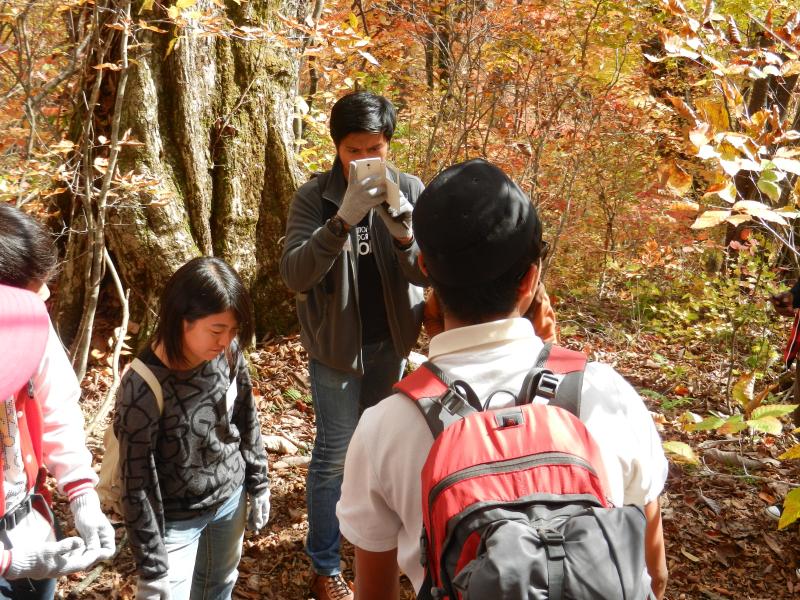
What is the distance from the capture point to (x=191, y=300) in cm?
214

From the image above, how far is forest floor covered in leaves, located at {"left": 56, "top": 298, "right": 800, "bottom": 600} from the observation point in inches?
125

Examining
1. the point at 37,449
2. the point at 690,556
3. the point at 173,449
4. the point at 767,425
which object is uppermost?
the point at 37,449

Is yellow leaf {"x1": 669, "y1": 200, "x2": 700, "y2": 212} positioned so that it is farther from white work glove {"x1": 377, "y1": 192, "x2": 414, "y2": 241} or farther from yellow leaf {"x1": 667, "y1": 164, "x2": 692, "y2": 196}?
white work glove {"x1": 377, "y1": 192, "x2": 414, "y2": 241}

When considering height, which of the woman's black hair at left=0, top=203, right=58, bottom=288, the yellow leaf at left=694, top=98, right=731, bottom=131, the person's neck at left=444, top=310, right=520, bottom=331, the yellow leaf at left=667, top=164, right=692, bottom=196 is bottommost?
the person's neck at left=444, top=310, right=520, bottom=331

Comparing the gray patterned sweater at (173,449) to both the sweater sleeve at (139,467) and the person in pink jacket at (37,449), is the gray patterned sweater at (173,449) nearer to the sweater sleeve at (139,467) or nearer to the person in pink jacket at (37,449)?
the sweater sleeve at (139,467)

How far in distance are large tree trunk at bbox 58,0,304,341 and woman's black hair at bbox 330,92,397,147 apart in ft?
5.69

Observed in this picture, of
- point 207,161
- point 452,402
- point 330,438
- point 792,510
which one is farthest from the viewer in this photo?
point 207,161

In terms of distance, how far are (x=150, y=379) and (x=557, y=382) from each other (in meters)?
1.38

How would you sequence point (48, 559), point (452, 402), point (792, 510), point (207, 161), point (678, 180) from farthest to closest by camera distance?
1. point (207, 161)
2. point (678, 180)
3. point (792, 510)
4. point (48, 559)
5. point (452, 402)

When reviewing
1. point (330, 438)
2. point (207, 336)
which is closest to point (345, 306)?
point (330, 438)

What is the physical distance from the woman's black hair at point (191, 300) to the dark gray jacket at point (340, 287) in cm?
47

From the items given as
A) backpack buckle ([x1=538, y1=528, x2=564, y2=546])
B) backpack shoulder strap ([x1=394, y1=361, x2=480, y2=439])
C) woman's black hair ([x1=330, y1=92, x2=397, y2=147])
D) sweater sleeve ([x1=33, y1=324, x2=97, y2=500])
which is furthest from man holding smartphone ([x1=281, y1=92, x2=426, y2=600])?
backpack buckle ([x1=538, y1=528, x2=564, y2=546])

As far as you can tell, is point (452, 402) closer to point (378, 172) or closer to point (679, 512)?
point (378, 172)

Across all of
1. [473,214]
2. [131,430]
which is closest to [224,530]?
[131,430]
